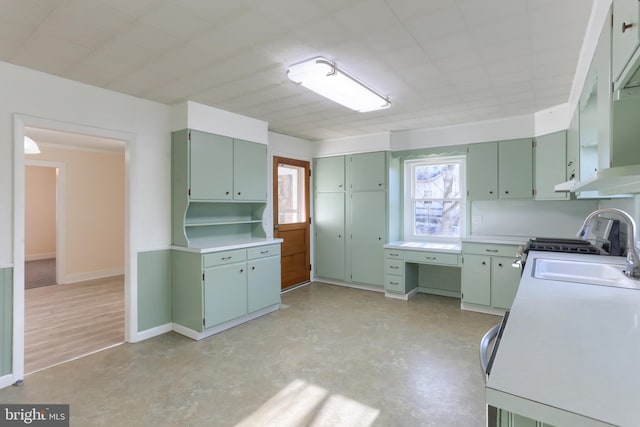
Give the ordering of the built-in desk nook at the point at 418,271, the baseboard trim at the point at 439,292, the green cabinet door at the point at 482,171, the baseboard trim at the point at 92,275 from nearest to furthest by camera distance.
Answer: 1. the green cabinet door at the point at 482,171
2. the built-in desk nook at the point at 418,271
3. the baseboard trim at the point at 439,292
4. the baseboard trim at the point at 92,275

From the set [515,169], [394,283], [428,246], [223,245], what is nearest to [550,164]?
[515,169]

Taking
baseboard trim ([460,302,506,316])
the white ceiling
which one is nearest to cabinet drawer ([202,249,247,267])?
the white ceiling

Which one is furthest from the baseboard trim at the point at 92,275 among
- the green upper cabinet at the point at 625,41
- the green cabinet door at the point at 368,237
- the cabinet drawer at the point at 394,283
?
the green upper cabinet at the point at 625,41

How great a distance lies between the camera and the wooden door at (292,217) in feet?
16.4

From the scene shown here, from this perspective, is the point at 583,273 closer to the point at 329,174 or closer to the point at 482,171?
the point at 482,171

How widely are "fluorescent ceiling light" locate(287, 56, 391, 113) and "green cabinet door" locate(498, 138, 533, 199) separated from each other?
1883mm

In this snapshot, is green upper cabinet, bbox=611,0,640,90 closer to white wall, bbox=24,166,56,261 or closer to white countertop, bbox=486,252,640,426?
white countertop, bbox=486,252,640,426

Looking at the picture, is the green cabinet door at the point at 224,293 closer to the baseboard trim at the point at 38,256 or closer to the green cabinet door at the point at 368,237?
the green cabinet door at the point at 368,237

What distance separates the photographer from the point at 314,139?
541 cm

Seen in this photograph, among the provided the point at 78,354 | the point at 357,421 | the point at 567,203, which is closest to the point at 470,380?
the point at 357,421

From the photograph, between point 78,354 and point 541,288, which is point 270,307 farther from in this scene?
point 541,288

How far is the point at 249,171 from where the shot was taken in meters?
4.02

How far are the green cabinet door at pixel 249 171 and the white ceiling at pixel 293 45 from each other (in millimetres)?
662

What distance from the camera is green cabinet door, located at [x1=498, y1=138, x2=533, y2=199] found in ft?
12.9
